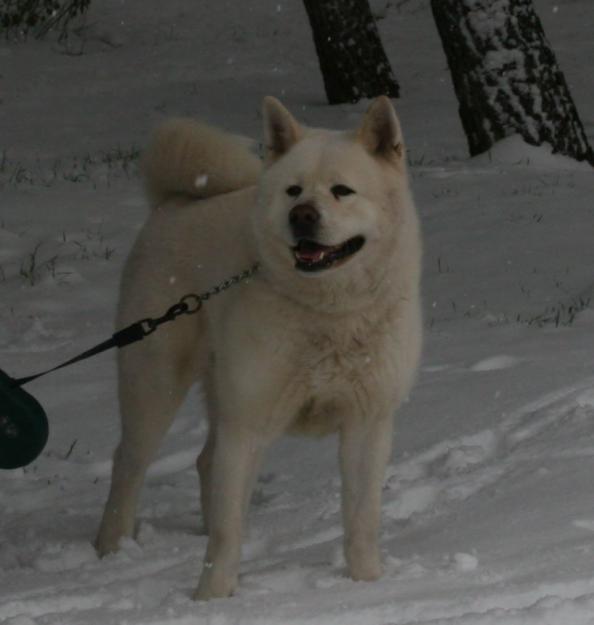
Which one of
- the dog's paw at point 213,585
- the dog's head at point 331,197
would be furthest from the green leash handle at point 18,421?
the dog's head at point 331,197

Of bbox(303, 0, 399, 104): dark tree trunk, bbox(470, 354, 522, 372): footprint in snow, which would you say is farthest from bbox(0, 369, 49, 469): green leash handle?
bbox(303, 0, 399, 104): dark tree trunk

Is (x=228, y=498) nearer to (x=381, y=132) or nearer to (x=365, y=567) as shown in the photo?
(x=365, y=567)

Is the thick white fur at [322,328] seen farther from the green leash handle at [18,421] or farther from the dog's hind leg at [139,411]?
the green leash handle at [18,421]

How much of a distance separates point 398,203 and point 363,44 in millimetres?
9419

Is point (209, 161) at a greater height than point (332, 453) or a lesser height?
greater

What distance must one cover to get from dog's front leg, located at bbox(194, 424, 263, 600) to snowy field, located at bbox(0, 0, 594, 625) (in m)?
0.09

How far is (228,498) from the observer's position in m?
3.87

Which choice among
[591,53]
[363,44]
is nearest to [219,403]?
[363,44]

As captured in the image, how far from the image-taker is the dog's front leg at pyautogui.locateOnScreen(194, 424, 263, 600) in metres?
3.82

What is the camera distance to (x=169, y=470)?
211 inches

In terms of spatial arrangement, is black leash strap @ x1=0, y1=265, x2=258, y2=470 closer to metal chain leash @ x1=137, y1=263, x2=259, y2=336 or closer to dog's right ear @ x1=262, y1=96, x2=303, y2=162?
metal chain leash @ x1=137, y1=263, x2=259, y2=336

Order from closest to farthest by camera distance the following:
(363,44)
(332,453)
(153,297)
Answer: (153,297)
(332,453)
(363,44)

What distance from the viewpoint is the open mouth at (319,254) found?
3621 mm

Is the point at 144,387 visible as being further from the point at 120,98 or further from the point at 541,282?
the point at 120,98
